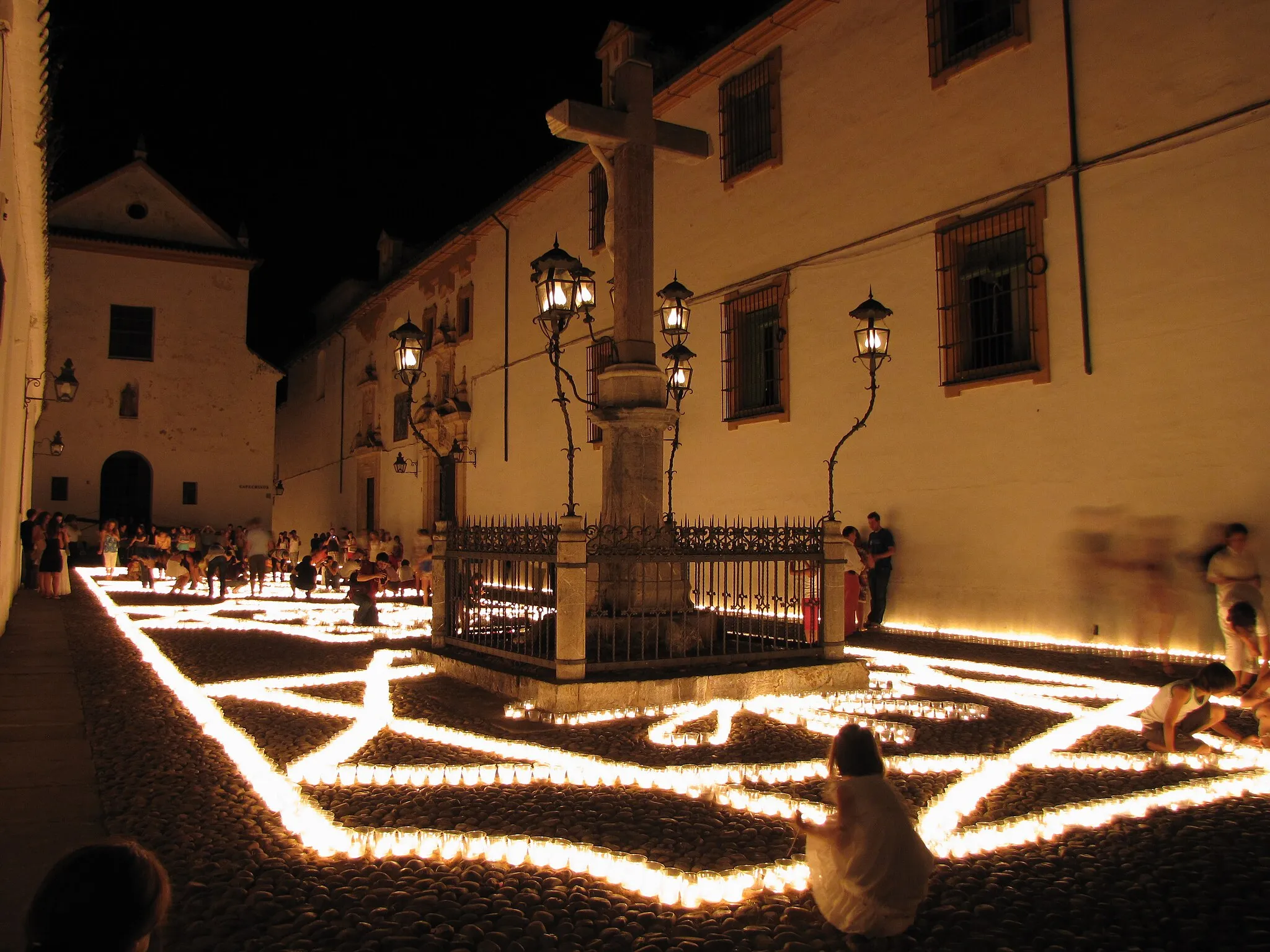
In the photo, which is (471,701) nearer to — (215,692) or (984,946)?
(215,692)

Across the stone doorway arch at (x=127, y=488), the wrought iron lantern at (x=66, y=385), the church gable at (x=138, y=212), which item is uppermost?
the church gable at (x=138, y=212)

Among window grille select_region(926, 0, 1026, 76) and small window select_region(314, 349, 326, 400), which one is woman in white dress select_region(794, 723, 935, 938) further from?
small window select_region(314, 349, 326, 400)

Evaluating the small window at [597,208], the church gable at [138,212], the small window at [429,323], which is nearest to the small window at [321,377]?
the church gable at [138,212]

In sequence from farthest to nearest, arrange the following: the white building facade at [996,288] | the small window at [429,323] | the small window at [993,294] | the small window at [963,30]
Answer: the small window at [429,323] < the small window at [963,30] < the small window at [993,294] < the white building facade at [996,288]

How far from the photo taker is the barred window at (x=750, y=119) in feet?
49.0

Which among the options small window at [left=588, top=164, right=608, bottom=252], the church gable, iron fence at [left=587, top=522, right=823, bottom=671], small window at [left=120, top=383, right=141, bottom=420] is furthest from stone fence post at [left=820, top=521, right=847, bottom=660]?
the church gable

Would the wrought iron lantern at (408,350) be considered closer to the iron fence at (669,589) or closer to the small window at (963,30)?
the iron fence at (669,589)

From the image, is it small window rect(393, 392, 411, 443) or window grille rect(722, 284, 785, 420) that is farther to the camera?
small window rect(393, 392, 411, 443)

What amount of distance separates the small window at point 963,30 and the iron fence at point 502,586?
8.42 m

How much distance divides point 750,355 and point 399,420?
18106 mm

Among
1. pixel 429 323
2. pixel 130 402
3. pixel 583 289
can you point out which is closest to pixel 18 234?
pixel 583 289

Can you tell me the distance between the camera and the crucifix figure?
8141 millimetres

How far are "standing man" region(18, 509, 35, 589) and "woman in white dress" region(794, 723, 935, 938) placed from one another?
16.8m

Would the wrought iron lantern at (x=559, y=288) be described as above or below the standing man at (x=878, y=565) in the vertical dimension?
above
